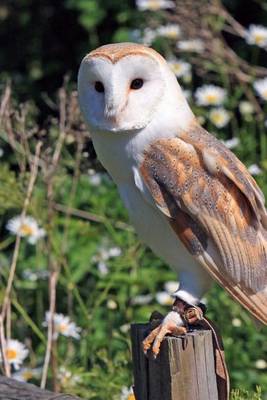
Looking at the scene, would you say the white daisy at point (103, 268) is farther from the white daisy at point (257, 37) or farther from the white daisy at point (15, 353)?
the white daisy at point (257, 37)

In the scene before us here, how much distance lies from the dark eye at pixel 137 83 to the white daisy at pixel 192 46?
2.75m

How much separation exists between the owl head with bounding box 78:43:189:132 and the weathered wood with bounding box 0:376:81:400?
0.64 metres

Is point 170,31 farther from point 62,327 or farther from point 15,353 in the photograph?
point 15,353

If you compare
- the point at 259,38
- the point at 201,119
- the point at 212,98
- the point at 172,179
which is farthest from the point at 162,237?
the point at 259,38

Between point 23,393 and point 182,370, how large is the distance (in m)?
0.48

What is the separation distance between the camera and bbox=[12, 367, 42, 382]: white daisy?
411cm

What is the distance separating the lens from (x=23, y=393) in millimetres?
2928

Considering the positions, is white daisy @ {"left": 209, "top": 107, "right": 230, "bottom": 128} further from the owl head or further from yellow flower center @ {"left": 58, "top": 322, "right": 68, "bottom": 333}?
the owl head

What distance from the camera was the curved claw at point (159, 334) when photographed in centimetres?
264

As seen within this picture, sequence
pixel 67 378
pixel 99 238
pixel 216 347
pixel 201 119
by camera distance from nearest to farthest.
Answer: pixel 216 347 → pixel 67 378 → pixel 99 238 → pixel 201 119

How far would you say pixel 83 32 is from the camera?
7.12m

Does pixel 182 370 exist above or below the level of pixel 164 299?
above

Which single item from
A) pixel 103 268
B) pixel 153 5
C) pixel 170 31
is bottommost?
pixel 103 268

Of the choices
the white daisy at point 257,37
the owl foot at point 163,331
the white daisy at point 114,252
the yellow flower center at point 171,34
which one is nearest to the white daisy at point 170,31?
the yellow flower center at point 171,34
